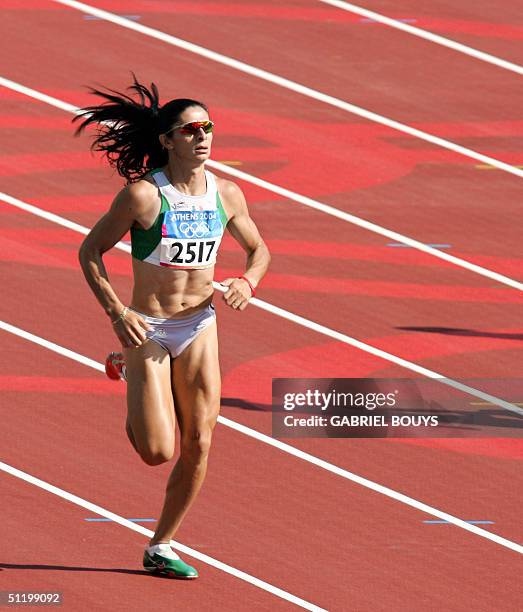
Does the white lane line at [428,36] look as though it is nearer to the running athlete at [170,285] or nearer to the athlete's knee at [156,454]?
the running athlete at [170,285]

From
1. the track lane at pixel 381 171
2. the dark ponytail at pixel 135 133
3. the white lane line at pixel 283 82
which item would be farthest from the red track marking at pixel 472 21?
the dark ponytail at pixel 135 133

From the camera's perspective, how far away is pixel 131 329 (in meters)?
8.61

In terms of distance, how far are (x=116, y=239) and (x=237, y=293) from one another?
2.24 ft

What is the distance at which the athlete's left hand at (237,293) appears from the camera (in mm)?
8648

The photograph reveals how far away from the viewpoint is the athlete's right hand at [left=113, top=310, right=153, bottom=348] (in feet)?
28.2

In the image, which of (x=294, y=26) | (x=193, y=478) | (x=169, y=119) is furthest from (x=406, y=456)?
(x=294, y=26)

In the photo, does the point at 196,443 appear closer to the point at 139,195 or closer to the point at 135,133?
the point at 139,195

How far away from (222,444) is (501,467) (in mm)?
1890

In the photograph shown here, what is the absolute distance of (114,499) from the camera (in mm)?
10461

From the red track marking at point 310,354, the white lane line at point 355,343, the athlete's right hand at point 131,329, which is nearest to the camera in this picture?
the athlete's right hand at point 131,329

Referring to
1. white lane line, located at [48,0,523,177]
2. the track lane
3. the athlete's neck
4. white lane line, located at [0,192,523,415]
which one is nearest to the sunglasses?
the athlete's neck

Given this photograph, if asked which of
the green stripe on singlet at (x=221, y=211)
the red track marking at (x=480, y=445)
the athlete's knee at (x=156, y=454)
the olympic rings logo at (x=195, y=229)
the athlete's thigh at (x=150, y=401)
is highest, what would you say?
the green stripe on singlet at (x=221, y=211)

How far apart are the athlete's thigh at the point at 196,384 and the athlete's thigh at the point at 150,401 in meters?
0.11

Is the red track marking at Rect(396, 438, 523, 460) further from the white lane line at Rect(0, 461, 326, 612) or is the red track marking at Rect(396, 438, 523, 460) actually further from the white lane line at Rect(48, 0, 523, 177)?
the white lane line at Rect(48, 0, 523, 177)
